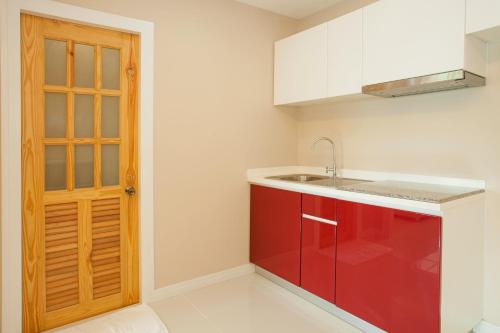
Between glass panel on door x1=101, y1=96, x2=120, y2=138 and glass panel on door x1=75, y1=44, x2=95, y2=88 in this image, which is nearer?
glass panel on door x1=75, y1=44, x2=95, y2=88

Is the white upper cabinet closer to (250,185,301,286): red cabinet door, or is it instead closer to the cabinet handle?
the cabinet handle

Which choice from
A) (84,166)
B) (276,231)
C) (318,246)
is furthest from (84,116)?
(318,246)

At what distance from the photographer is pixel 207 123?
2650 millimetres

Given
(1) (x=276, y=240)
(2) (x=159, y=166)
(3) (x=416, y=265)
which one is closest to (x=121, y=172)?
(2) (x=159, y=166)

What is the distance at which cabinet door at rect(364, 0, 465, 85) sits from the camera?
1749 millimetres

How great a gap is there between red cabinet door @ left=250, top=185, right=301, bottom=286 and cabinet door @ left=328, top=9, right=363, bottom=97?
903 mm

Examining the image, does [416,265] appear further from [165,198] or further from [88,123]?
[88,123]

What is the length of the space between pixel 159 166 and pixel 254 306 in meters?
1.30

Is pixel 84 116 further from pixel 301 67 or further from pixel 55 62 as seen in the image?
pixel 301 67

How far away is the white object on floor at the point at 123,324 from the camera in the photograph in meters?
2.02

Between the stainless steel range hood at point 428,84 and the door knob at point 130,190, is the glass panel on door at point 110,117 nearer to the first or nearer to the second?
the door knob at point 130,190

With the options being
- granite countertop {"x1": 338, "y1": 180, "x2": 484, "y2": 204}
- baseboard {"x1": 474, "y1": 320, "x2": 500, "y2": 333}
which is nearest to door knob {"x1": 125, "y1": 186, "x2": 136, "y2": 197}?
granite countertop {"x1": 338, "y1": 180, "x2": 484, "y2": 204}

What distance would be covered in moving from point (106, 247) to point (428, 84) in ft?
8.03

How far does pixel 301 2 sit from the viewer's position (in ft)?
9.18
